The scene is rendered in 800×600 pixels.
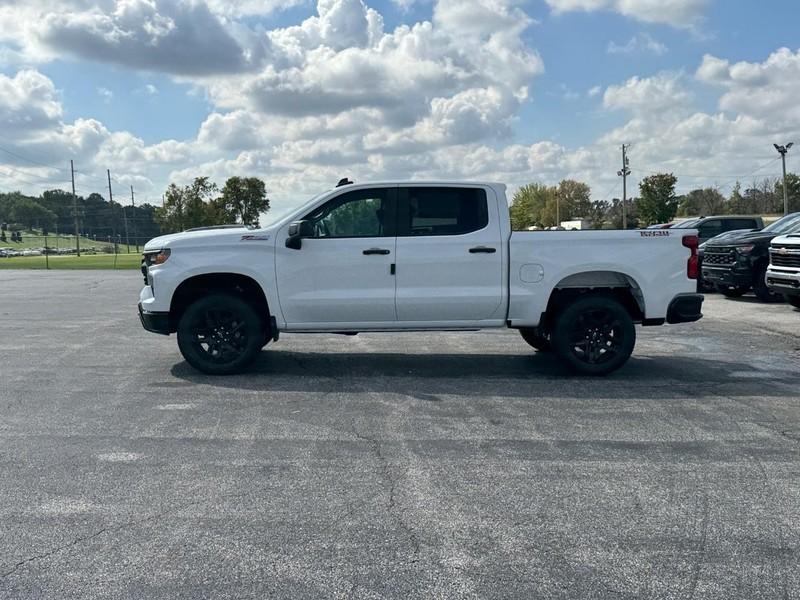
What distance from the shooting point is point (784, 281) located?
12445 millimetres

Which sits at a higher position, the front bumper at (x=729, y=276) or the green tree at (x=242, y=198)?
the green tree at (x=242, y=198)

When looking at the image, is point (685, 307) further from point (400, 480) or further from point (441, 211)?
point (400, 480)

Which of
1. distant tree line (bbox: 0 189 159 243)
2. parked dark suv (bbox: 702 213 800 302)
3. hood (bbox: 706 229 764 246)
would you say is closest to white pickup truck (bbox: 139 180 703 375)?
parked dark suv (bbox: 702 213 800 302)

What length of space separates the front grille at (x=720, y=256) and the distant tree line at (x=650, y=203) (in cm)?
4311

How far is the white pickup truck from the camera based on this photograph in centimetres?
767

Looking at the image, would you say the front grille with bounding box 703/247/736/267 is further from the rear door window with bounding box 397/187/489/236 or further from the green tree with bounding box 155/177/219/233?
the green tree with bounding box 155/177/219/233

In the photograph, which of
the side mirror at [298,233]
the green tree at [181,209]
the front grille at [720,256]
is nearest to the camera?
the side mirror at [298,233]

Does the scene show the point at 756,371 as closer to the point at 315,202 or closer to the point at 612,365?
the point at 612,365

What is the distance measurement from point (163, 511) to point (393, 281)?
13.3 feet

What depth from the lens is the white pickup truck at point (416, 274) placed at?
7672 millimetres

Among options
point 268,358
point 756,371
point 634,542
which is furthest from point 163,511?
point 756,371

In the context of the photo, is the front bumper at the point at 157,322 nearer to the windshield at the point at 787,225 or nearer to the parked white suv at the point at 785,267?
the parked white suv at the point at 785,267

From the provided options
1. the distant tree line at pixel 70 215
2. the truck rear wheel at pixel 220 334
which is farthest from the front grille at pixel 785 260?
the distant tree line at pixel 70 215

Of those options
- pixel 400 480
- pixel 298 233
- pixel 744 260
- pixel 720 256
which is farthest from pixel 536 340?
pixel 720 256
